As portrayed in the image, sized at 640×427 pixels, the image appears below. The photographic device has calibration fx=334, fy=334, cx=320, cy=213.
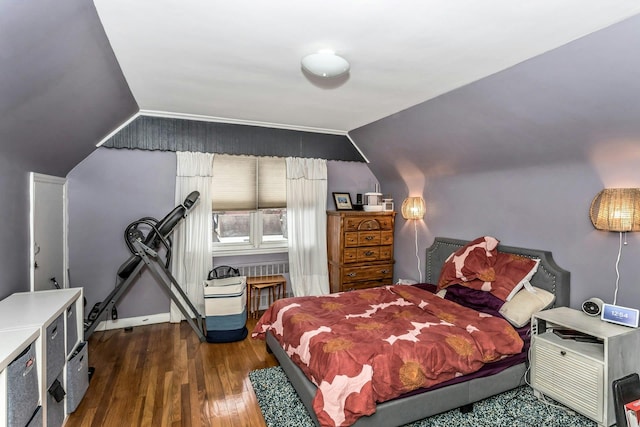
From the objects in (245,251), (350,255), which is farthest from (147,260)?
(350,255)

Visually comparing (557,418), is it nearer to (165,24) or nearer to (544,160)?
(544,160)

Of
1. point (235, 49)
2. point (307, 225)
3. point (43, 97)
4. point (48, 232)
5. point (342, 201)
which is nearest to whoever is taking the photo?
point (43, 97)

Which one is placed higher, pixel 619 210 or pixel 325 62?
pixel 325 62

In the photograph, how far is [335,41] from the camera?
84.7 inches

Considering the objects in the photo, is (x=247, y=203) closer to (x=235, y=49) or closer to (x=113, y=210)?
(x=113, y=210)

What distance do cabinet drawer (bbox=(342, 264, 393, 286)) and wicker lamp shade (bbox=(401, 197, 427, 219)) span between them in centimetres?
85

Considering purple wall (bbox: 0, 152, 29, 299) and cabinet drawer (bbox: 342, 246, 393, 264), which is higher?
purple wall (bbox: 0, 152, 29, 299)

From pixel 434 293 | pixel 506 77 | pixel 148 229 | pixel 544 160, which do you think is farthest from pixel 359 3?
pixel 148 229

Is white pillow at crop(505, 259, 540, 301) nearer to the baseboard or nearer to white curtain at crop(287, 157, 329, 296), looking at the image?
white curtain at crop(287, 157, 329, 296)

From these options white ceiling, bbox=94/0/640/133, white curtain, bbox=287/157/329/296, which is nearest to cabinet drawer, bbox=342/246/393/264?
white curtain, bbox=287/157/329/296

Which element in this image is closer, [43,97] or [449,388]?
[43,97]

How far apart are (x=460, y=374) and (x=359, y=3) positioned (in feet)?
8.15

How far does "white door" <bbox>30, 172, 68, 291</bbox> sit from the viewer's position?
2.88 m

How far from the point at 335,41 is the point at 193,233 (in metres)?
3.01
